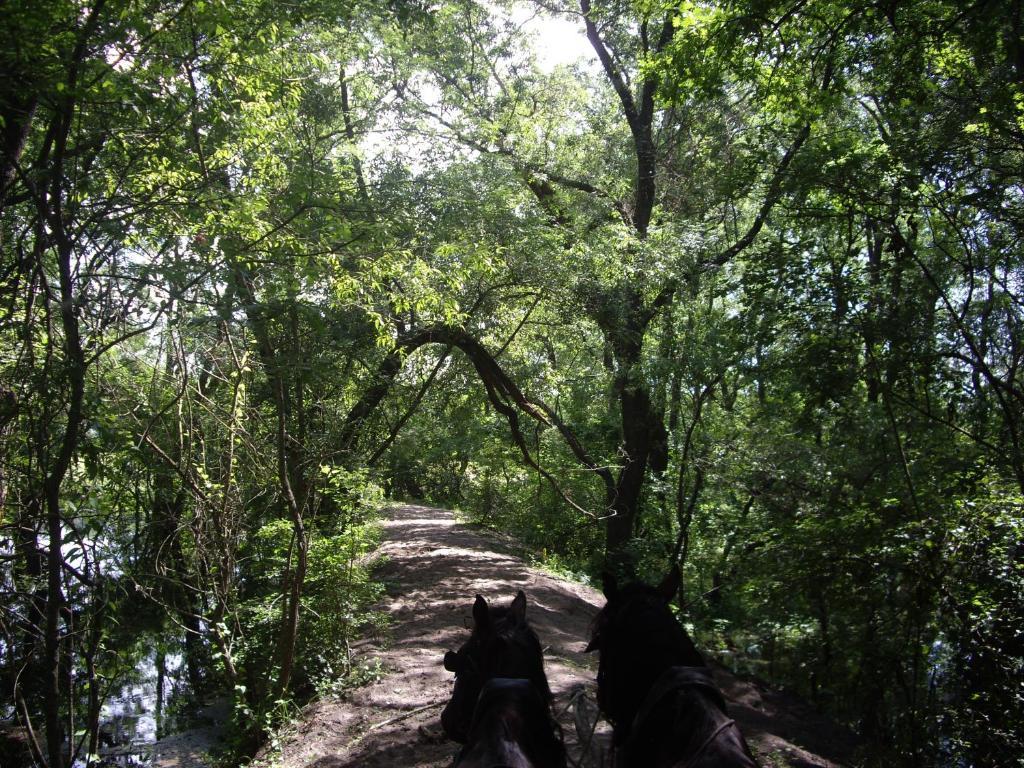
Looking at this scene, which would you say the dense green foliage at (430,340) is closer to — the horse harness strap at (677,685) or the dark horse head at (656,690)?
the dark horse head at (656,690)

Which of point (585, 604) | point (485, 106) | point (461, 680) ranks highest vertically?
point (485, 106)

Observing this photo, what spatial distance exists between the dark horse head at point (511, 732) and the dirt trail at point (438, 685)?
9.87ft

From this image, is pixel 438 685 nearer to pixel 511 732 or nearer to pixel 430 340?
pixel 511 732

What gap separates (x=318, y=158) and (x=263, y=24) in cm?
263

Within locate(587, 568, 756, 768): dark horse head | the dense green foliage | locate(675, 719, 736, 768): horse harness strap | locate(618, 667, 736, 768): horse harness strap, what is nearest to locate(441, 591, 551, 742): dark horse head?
locate(587, 568, 756, 768): dark horse head

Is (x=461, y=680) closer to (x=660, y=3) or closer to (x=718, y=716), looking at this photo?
(x=718, y=716)

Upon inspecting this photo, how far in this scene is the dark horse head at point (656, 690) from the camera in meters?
2.27

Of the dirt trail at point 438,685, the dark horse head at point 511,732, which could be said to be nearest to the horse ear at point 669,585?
the dark horse head at point 511,732

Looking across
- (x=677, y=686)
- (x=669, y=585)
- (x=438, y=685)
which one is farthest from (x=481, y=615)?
(x=438, y=685)

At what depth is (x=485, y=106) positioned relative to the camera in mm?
15375

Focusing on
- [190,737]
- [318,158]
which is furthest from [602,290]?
[190,737]

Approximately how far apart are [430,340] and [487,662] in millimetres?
7955

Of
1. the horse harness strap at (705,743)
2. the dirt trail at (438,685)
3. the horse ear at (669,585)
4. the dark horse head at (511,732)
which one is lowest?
the dirt trail at (438,685)

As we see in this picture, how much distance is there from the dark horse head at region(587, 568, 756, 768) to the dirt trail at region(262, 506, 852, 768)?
8.26 feet
